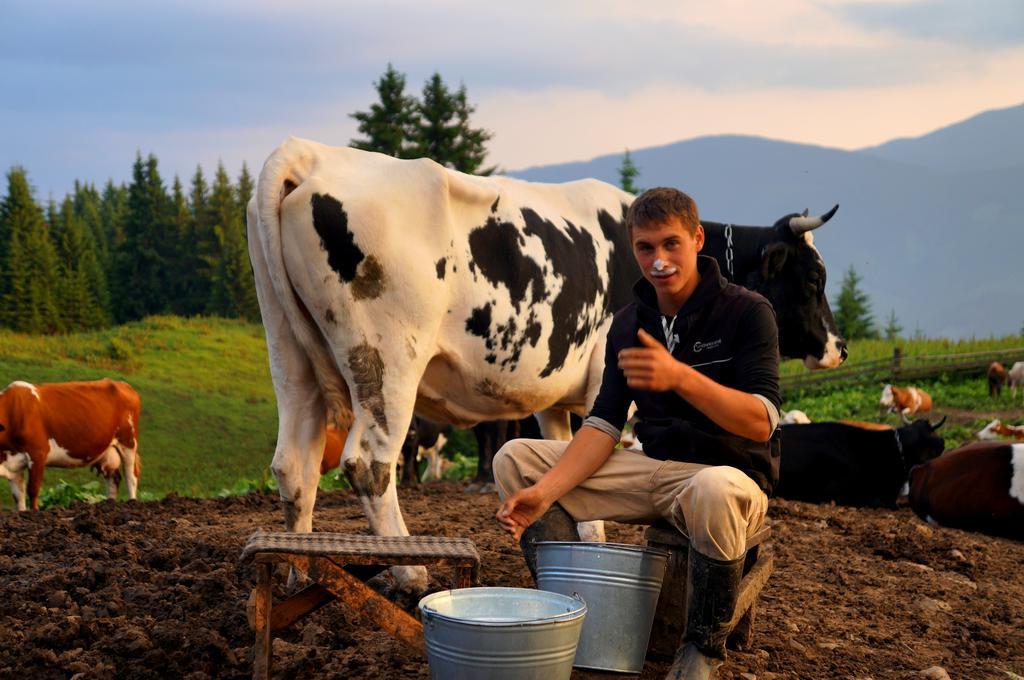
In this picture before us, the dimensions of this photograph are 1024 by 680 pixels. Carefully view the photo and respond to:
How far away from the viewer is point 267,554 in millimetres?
3553

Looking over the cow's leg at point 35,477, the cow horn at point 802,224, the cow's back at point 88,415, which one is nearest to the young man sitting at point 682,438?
the cow horn at point 802,224

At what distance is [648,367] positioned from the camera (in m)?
3.39

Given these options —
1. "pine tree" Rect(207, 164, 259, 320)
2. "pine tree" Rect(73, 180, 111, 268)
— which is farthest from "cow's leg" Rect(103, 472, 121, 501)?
"pine tree" Rect(73, 180, 111, 268)

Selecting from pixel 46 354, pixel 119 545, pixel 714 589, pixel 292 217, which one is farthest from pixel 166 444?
pixel 714 589

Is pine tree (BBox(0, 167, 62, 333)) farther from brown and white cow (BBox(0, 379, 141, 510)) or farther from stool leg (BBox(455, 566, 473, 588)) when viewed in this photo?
stool leg (BBox(455, 566, 473, 588))

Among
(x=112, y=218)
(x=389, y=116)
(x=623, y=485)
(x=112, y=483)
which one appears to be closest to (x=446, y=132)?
(x=389, y=116)

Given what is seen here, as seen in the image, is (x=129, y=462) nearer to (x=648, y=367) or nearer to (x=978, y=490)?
(x=978, y=490)

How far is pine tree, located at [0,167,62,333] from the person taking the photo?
4500cm

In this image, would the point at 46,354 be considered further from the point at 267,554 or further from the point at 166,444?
the point at 267,554

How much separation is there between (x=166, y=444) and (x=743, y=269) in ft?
70.1

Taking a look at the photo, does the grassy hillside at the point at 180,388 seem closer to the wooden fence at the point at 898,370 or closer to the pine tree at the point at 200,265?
the wooden fence at the point at 898,370

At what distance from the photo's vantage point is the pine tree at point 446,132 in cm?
3894

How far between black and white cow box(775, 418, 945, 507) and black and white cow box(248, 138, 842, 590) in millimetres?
4739

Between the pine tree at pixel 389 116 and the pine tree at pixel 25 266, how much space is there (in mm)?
17257
